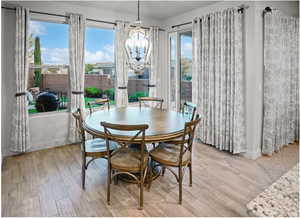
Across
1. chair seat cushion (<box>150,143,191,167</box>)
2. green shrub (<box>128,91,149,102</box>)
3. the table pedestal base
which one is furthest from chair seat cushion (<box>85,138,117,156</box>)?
green shrub (<box>128,91,149,102</box>)

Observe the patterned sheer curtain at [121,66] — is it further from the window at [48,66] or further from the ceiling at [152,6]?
the window at [48,66]

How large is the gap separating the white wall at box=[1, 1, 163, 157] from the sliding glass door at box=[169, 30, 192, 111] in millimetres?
1285

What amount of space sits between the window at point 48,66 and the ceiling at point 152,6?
70 cm

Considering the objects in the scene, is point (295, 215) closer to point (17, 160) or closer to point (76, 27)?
point (17, 160)

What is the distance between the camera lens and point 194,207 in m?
2.20

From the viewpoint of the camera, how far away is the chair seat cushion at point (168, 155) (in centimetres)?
231

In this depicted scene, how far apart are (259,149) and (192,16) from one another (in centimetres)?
298

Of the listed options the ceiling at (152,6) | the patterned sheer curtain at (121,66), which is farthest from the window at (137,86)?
the ceiling at (152,6)

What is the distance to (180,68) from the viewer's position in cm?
507

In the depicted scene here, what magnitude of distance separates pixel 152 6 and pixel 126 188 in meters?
3.50

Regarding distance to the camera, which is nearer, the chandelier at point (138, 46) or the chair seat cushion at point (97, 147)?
the chair seat cushion at point (97, 147)

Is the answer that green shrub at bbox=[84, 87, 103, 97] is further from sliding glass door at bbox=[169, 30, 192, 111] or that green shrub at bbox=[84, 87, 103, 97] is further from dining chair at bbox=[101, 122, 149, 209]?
dining chair at bbox=[101, 122, 149, 209]

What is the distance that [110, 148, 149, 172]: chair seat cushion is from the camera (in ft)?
7.17

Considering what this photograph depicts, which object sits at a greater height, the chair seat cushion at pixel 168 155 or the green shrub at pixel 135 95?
the green shrub at pixel 135 95
